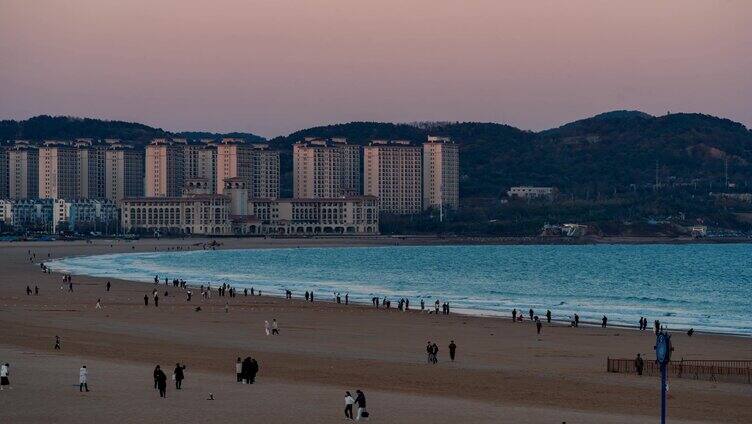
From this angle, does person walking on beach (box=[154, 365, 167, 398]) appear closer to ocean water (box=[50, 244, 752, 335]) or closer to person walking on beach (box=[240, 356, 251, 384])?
person walking on beach (box=[240, 356, 251, 384])

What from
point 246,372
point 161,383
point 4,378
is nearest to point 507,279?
point 246,372

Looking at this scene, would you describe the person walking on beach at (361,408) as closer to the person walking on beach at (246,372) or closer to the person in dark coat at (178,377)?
the person in dark coat at (178,377)

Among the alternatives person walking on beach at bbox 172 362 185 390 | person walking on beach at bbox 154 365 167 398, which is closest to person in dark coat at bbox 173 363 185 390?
person walking on beach at bbox 172 362 185 390

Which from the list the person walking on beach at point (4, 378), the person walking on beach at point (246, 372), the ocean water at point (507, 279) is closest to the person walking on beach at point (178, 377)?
the person walking on beach at point (246, 372)

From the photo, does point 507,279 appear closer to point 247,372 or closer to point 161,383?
point 247,372

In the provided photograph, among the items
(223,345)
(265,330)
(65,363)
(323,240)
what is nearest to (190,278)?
(265,330)

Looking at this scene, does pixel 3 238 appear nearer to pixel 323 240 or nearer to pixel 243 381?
pixel 323 240
